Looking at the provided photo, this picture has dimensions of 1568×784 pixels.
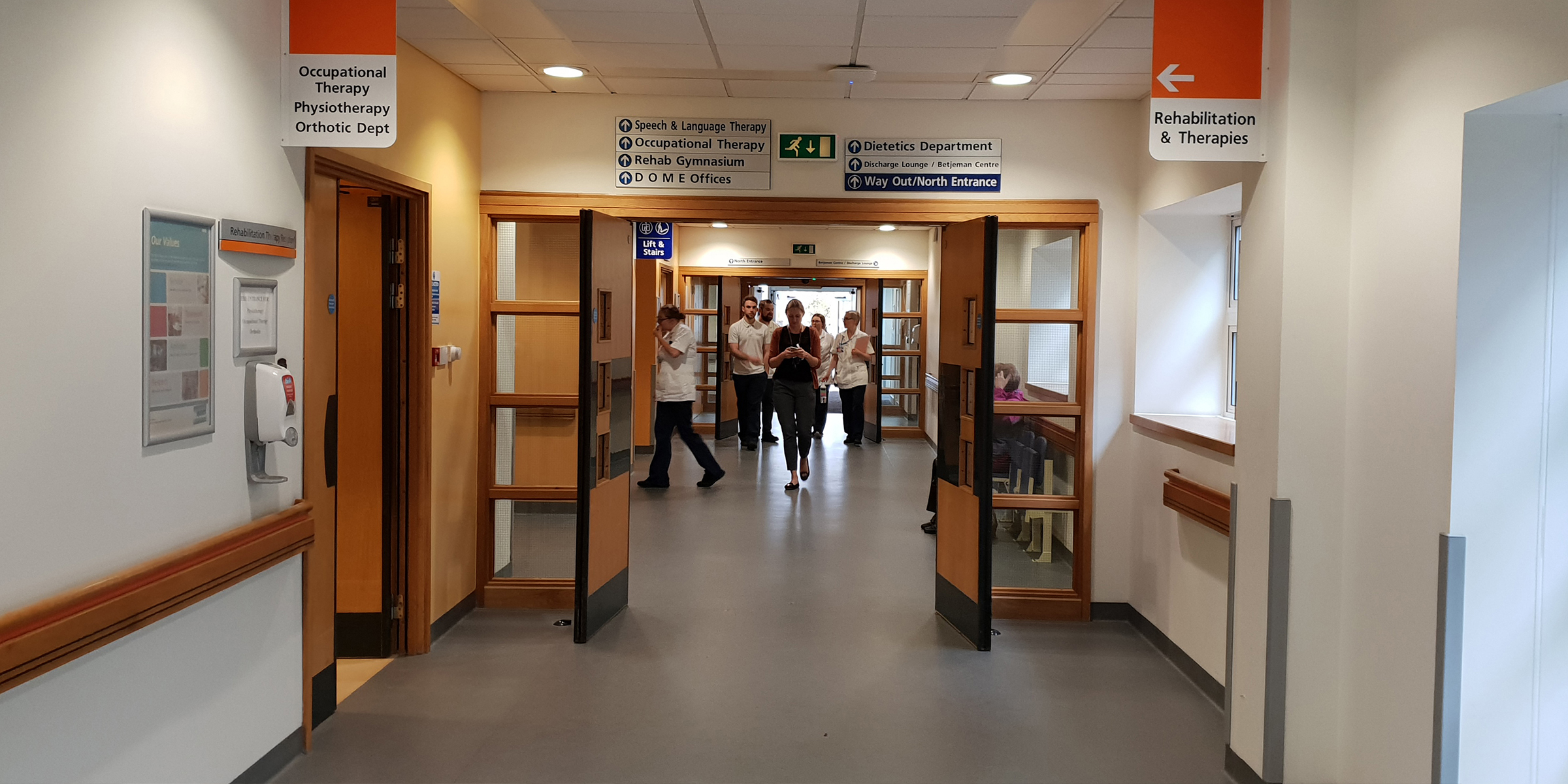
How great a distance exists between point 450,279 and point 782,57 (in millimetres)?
2069

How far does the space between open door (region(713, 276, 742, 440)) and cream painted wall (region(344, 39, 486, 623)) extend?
7.81 meters

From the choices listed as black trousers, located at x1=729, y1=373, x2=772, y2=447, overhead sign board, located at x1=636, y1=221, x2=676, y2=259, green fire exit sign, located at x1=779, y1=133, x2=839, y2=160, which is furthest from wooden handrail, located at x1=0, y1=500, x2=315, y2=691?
black trousers, located at x1=729, y1=373, x2=772, y2=447

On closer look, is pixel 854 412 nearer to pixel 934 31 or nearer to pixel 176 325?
pixel 934 31

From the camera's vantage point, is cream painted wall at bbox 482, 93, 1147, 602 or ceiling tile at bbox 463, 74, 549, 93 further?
cream painted wall at bbox 482, 93, 1147, 602

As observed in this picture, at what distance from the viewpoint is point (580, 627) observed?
17.4 feet

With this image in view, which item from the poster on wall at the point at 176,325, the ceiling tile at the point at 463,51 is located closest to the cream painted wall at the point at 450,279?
the ceiling tile at the point at 463,51

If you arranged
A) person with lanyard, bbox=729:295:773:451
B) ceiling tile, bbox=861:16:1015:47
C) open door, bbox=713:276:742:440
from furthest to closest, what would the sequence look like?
1. open door, bbox=713:276:742:440
2. person with lanyard, bbox=729:295:773:451
3. ceiling tile, bbox=861:16:1015:47

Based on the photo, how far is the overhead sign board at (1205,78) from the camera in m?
3.55

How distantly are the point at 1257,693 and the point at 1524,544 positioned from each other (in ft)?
3.40

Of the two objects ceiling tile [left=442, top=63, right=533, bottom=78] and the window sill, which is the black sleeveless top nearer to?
the window sill

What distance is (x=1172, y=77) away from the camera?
3.57 meters

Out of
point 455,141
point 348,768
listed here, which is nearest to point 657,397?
point 455,141

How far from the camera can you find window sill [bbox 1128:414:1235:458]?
459 centimetres

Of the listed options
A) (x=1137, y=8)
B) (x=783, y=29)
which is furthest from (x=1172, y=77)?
(x=783, y=29)
